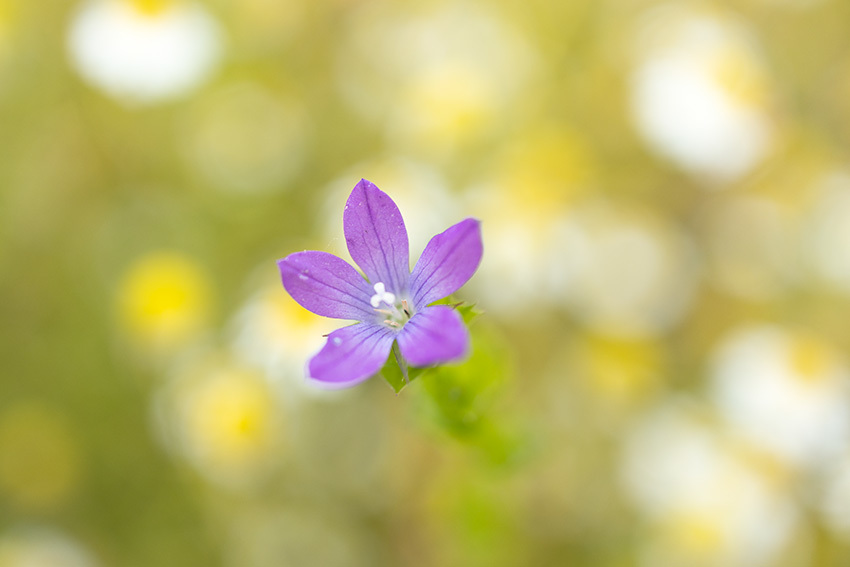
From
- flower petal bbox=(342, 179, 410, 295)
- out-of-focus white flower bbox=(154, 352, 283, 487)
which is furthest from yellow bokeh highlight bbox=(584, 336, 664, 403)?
flower petal bbox=(342, 179, 410, 295)

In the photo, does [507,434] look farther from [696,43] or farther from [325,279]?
[696,43]

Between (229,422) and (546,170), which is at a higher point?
(546,170)

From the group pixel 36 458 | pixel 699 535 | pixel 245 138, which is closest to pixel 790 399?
pixel 699 535

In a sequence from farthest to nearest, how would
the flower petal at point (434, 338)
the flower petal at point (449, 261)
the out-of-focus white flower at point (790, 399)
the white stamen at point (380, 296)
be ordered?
the out-of-focus white flower at point (790, 399)
the white stamen at point (380, 296)
the flower petal at point (449, 261)
the flower petal at point (434, 338)

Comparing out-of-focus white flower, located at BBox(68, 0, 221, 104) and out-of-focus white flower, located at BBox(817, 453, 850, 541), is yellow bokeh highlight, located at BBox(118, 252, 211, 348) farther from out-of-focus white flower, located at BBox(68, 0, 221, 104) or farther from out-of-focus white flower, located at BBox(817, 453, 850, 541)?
out-of-focus white flower, located at BBox(817, 453, 850, 541)

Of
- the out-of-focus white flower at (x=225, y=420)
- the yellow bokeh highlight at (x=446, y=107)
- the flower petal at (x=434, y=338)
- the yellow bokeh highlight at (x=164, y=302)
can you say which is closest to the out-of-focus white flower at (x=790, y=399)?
the yellow bokeh highlight at (x=446, y=107)

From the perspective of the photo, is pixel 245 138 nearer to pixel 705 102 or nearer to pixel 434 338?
pixel 705 102

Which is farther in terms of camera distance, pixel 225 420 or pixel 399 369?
pixel 225 420

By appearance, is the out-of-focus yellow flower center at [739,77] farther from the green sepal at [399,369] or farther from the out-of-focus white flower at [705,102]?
the green sepal at [399,369]
